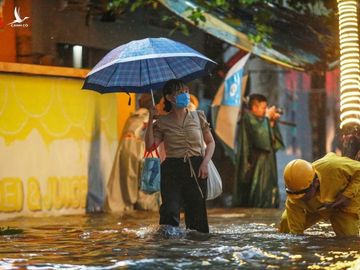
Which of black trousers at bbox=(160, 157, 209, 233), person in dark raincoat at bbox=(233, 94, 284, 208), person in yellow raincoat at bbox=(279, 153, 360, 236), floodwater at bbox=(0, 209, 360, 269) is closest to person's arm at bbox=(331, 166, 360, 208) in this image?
person in yellow raincoat at bbox=(279, 153, 360, 236)


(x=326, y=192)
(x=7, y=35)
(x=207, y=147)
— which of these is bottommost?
(x=326, y=192)

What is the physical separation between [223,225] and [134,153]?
3.99 metres

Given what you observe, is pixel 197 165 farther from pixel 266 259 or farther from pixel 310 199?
pixel 266 259

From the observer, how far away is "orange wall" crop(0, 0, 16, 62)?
14359mm

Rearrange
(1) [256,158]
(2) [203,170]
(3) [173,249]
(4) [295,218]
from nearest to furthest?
(3) [173,249] → (4) [295,218] → (2) [203,170] → (1) [256,158]

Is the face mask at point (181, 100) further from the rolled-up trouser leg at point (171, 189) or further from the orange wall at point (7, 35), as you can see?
the orange wall at point (7, 35)

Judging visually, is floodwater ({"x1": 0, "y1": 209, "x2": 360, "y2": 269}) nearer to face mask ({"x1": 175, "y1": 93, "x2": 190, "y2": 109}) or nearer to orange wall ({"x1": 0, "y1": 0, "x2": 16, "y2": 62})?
face mask ({"x1": 175, "y1": 93, "x2": 190, "y2": 109})

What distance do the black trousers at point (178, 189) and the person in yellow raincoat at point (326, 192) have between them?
96cm

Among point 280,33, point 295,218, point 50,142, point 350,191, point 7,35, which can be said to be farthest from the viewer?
point 280,33

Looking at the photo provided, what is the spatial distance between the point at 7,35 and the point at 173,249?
7289mm

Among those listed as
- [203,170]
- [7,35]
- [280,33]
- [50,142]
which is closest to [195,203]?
[203,170]

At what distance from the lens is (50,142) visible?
49.0ft

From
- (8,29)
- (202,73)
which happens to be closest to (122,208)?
(8,29)

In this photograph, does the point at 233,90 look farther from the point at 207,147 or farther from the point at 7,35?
the point at 207,147
